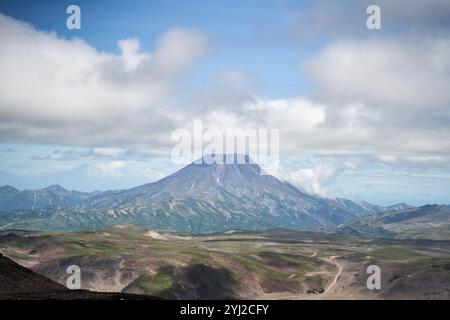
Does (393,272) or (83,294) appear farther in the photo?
(393,272)

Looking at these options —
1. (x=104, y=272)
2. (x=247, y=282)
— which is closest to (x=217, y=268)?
(x=247, y=282)

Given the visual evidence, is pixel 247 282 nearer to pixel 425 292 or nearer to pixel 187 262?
pixel 187 262
